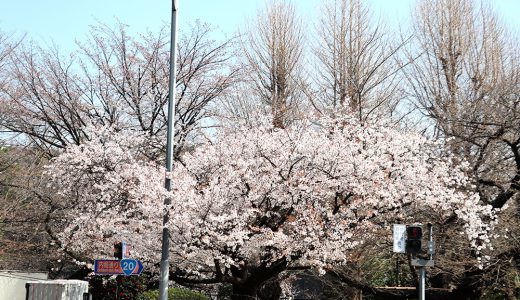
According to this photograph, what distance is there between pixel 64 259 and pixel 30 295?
10701 mm

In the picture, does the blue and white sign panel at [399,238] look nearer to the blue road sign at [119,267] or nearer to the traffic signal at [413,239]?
the traffic signal at [413,239]

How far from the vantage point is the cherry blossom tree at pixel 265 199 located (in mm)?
17656

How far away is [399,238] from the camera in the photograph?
1413 centimetres

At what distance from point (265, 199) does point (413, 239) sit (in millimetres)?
5900

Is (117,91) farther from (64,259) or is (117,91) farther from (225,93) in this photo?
(64,259)

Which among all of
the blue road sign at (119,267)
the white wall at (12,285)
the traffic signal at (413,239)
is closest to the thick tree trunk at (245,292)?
the blue road sign at (119,267)

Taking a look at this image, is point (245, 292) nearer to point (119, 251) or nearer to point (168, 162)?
point (119, 251)

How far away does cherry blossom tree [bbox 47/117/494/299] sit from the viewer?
1766 centimetres

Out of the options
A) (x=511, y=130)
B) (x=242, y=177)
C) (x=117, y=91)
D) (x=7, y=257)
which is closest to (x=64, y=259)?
(x=7, y=257)

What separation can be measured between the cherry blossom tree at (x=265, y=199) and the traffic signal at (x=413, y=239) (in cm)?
381

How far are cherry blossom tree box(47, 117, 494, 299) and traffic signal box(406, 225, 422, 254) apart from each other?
3814 mm

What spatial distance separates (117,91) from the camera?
26.0 m

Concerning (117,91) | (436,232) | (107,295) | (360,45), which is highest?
(360,45)

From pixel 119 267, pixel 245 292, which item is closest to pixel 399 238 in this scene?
pixel 119 267
